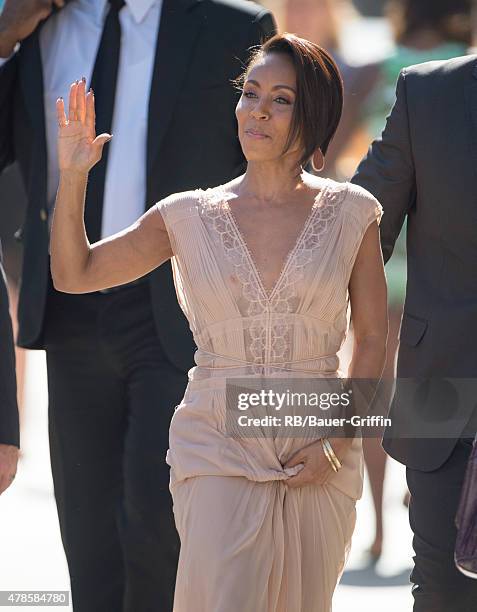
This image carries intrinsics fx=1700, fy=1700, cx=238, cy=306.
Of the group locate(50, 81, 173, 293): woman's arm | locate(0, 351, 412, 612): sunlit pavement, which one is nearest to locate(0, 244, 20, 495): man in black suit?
locate(50, 81, 173, 293): woman's arm

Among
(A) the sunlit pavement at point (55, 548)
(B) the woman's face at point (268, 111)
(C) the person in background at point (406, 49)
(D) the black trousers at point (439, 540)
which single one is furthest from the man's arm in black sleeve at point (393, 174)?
(C) the person in background at point (406, 49)

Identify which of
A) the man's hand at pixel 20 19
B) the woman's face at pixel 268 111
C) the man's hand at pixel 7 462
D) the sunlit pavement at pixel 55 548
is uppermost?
the man's hand at pixel 20 19

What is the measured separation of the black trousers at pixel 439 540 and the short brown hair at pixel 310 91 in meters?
0.85

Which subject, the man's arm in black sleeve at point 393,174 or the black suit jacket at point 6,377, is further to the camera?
the man's arm in black sleeve at point 393,174

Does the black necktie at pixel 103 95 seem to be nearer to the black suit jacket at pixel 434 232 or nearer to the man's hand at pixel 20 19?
the man's hand at pixel 20 19

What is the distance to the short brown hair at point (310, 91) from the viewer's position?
4.09 meters

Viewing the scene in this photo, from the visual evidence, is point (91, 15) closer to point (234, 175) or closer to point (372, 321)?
point (234, 175)

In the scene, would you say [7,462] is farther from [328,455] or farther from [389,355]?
[389,355]

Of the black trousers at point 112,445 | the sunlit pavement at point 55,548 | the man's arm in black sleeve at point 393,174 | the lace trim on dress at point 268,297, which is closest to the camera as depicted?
the lace trim on dress at point 268,297

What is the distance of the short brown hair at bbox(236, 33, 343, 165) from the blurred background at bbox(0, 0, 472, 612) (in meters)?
2.26

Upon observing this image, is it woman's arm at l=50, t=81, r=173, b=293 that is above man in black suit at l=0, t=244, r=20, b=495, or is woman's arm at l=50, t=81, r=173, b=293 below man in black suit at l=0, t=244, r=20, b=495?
above

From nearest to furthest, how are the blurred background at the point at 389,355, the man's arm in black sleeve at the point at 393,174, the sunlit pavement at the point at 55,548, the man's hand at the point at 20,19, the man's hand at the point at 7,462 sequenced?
the man's hand at the point at 7,462 < the man's arm in black sleeve at the point at 393,174 < the man's hand at the point at 20,19 < the sunlit pavement at the point at 55,548 < the blurred background at the point at 389,355

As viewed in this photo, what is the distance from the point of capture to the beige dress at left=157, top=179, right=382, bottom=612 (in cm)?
390

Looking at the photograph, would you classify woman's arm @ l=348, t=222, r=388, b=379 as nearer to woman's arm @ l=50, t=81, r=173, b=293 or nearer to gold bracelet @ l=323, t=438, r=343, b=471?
gold bracelet @ l=323, t=438, r=343, b=471
